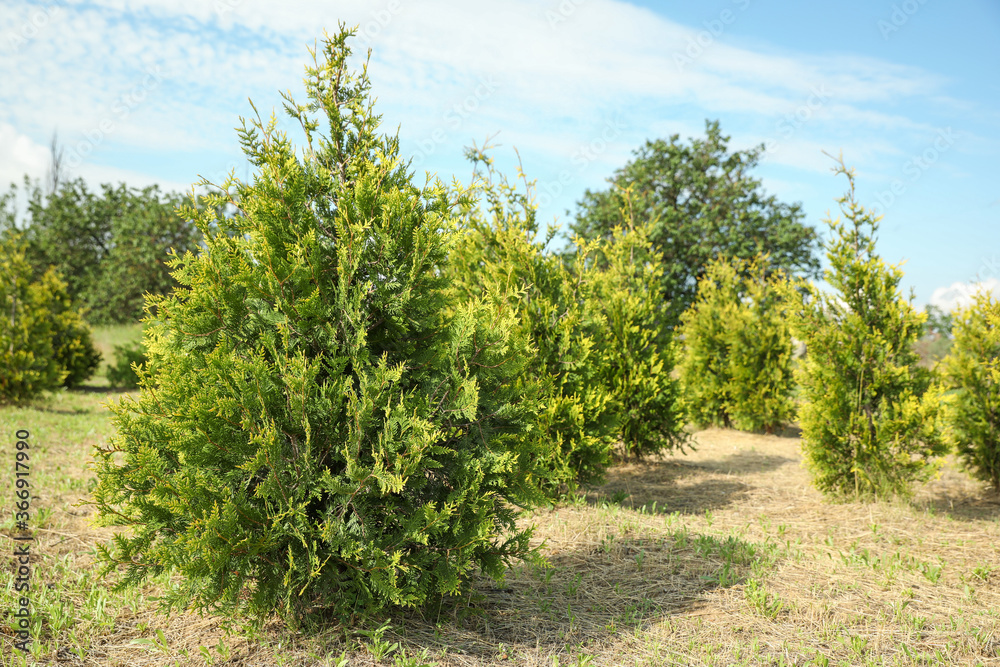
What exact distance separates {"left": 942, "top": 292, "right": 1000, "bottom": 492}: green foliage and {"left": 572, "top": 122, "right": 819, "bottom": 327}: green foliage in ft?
50.8

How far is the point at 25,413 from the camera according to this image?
10.6m

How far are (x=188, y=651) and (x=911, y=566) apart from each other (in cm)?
525

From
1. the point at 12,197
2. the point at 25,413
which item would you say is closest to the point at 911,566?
the point at 25,413

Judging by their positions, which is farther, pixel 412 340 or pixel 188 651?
pixel 412 340

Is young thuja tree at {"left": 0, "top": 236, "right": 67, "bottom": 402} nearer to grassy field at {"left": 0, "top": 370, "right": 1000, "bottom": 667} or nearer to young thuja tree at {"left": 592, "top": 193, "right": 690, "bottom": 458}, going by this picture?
grassy field at {"left": 0, "top": 370, "right": 1000, "bottom": 667}

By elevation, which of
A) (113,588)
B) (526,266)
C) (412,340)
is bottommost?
(113,588)

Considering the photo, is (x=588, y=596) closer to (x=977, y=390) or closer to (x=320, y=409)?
(x=320, y=409)

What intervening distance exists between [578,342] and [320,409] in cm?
392

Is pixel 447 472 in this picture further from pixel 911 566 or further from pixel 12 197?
pixel 12 197

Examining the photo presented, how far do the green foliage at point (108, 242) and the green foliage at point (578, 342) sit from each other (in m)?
19.6

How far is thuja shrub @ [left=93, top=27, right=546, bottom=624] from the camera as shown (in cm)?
310

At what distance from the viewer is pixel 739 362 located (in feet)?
40.0

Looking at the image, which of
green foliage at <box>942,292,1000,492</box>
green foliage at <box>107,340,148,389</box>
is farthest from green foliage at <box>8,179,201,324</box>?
green foliage at <box>942,292,1000,492</box>

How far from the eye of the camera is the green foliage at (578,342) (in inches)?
255
